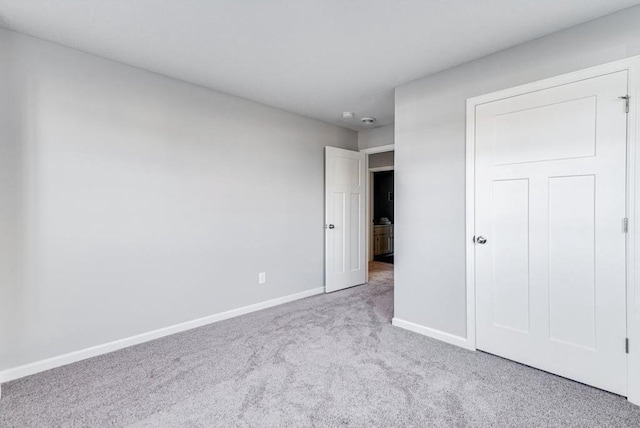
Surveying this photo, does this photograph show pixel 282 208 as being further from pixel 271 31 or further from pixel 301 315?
pixel 271 31

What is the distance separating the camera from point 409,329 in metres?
2.96

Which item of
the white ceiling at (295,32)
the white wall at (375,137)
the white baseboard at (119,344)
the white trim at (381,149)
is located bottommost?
the white baseboard at (119,344)

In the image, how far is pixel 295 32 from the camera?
7.05 feet

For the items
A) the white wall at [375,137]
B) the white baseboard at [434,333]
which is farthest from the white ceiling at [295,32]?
the white baseboard at [434,333]

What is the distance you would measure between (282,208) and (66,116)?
2176 mm

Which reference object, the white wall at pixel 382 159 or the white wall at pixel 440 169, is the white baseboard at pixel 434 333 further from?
the white wall at pixel 382 159

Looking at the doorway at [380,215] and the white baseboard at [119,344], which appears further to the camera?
the doorway at [380,215]

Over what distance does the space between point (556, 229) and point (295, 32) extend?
2251 millimetres

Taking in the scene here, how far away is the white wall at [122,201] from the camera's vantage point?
217 cm

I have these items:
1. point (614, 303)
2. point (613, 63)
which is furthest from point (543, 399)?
point (613, 63)

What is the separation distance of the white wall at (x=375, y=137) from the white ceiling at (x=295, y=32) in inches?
59.7

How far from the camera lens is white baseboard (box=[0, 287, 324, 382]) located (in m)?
2.16

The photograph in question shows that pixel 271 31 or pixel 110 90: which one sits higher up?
pixel 271 31

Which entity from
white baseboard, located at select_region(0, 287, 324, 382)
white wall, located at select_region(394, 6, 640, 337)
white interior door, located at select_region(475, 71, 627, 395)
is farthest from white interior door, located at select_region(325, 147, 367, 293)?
white interior door, located at select_region(475, 71, 627, 395)
